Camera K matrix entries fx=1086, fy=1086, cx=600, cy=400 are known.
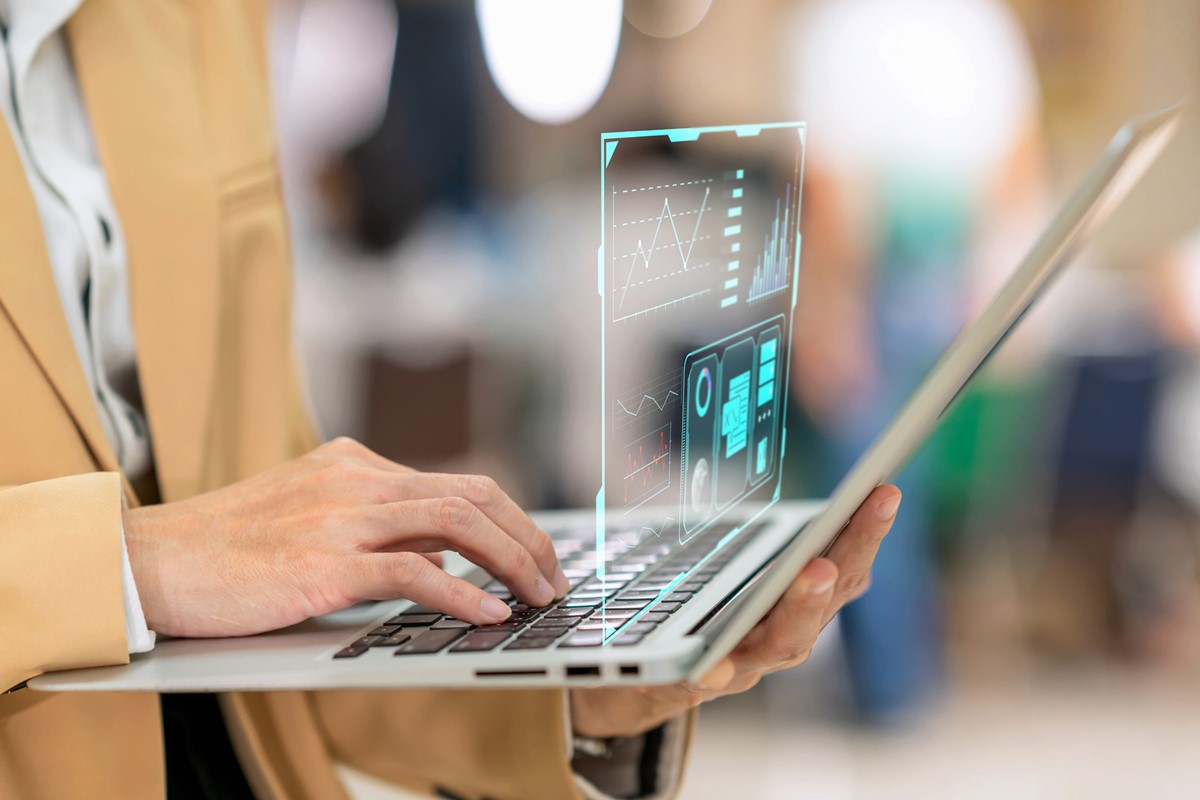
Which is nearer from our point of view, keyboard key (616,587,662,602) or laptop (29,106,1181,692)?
laptop (29,106,1181,692)

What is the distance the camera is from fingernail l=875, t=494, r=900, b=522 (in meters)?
0.67

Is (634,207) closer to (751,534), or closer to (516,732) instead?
(751,534)

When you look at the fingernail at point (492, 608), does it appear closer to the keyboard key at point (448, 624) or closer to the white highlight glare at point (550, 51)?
the keyboard key at point (448, 624)

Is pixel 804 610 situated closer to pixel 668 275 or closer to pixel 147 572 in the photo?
pixel 668 275

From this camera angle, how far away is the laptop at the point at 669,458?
0.57 meters

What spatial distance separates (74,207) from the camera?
2.71 feet

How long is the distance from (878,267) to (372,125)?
121 cm

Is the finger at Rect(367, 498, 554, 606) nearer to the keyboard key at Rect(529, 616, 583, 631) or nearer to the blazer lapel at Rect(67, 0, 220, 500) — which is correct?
the keyboard key at Rect(529, 616, 583, 631)

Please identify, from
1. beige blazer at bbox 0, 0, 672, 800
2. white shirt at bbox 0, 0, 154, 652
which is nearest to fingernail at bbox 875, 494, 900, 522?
beige blazer at bbox 0, 0, 672, 800

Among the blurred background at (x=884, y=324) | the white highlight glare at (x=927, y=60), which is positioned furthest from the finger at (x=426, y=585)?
the white highlight glare at (x=927, y=60)

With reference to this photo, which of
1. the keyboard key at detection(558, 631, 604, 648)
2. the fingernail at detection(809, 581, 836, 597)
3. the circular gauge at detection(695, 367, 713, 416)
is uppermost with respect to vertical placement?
the circular gauge at detection(695, 367, 713, 416)

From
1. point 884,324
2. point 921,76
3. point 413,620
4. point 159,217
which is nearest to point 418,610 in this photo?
point 413,620

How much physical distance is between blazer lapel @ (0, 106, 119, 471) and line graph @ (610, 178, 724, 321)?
15.4 inches

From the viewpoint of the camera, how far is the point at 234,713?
87cm
